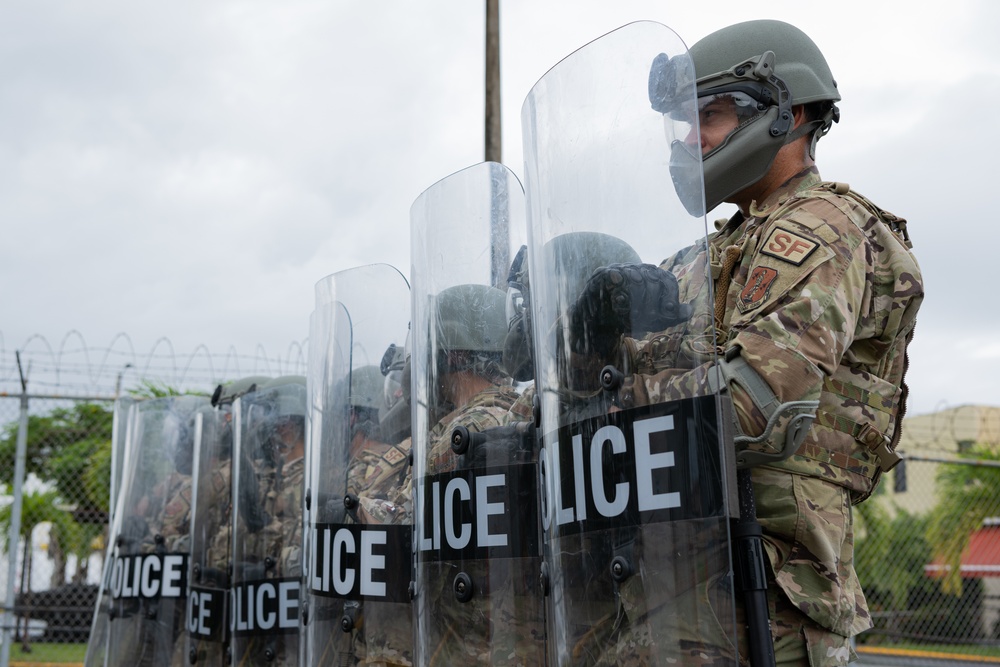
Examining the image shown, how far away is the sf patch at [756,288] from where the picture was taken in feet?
6.18

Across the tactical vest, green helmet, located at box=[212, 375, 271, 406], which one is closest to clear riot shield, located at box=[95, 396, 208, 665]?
green helmet, located at box=[212, 375, 271, 406]

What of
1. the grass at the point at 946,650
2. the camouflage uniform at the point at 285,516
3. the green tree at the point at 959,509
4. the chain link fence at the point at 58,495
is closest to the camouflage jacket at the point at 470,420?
the camouflage uniform at the point at 285,516

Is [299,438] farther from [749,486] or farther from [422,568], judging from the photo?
[749,486]

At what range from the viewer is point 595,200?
198 centimetres

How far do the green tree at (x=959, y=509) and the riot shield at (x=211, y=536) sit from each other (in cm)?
1108

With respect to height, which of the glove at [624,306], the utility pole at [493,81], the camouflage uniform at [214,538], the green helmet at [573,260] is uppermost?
the utility pole at [493,81]

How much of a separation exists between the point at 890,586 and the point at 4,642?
10757 millimetres

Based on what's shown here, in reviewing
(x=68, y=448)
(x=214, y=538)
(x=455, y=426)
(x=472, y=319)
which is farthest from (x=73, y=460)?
(x=455, y=426)

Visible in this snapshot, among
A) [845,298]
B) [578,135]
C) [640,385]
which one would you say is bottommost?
[640,385]

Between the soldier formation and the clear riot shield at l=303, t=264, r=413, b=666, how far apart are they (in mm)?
11

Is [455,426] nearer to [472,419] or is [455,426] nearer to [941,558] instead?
[472,419]

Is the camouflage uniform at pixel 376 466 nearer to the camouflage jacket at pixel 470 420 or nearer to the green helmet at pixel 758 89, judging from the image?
the camouflage jacket at pixel 470 420

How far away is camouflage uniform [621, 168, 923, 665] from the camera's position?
1.79 meters

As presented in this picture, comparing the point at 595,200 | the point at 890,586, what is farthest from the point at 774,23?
the point at 890,586
